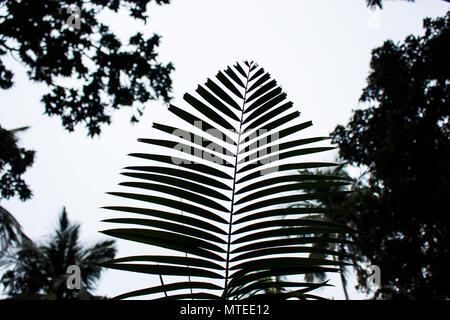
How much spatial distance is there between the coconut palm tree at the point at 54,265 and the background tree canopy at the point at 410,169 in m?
10.7

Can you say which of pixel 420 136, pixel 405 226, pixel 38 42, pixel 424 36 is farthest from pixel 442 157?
pixel 38 42

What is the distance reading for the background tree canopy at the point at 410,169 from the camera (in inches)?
284

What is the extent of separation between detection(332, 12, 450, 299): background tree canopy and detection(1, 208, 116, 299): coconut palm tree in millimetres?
10683

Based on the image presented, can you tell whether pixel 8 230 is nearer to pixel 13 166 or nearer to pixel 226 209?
pixel 13 166

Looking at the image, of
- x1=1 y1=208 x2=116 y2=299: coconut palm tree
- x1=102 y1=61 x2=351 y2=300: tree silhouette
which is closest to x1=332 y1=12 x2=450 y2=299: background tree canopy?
x1=102 y1=61 x2=351 y2=300: tree silhouette

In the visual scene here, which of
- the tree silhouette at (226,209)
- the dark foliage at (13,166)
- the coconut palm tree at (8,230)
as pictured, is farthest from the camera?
the coconut palm tree at (8,230)

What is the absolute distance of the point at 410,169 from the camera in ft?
A: 25.3

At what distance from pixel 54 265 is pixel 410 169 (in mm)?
16543

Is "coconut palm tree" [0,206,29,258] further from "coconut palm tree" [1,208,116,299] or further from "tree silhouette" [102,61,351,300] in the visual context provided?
"tree silhouette" [102,61,351,300]

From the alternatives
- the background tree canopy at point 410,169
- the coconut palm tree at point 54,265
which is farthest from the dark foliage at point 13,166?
the background tree canopy at point 410,169

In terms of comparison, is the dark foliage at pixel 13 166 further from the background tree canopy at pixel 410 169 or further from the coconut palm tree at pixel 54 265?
the background tree canopy at pixel 410 169

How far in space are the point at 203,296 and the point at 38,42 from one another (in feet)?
Result: 24.2
